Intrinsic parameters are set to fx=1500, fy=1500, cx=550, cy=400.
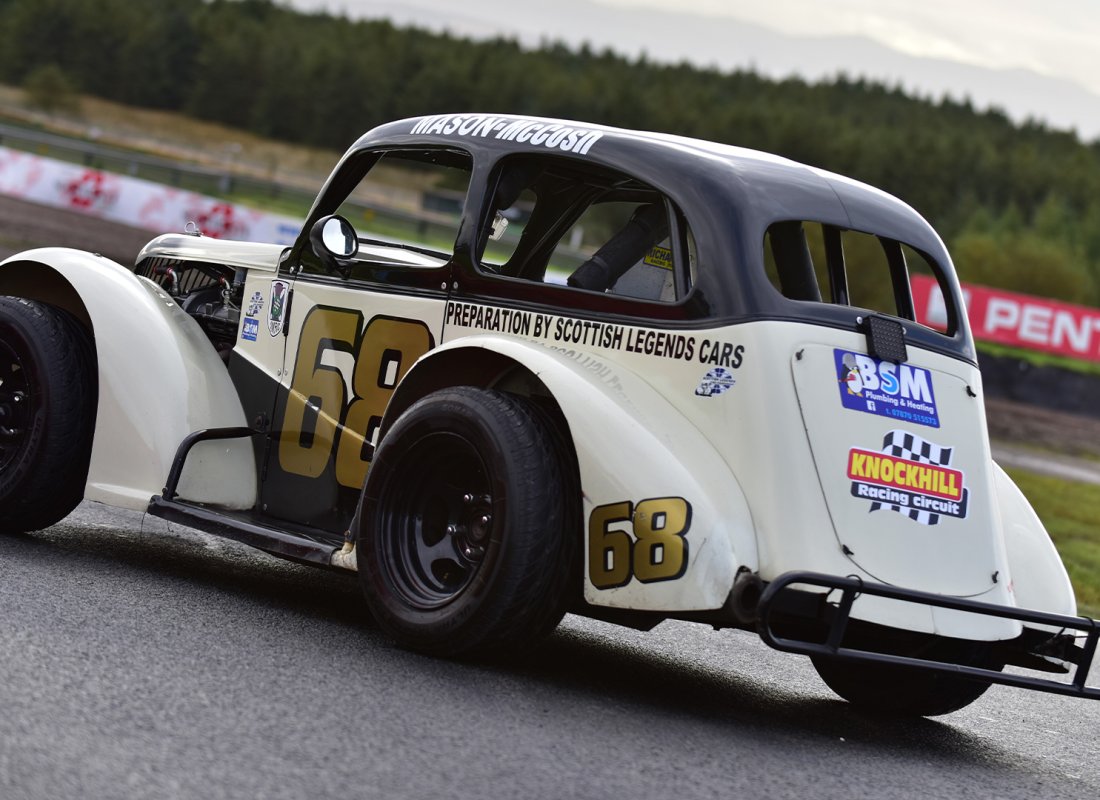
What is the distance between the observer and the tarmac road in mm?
3598

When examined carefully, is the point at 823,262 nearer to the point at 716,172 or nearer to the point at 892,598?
the point at 716,172

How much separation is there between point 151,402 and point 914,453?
304 cm

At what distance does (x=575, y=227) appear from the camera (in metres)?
6.36

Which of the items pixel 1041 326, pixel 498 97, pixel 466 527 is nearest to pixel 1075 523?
pixel 466 527

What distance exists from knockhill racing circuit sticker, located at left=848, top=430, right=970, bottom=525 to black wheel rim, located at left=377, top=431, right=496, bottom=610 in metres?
1.25

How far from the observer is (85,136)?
205ft

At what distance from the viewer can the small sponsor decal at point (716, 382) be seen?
4781mm

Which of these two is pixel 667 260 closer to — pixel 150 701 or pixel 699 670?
pixel 699 670

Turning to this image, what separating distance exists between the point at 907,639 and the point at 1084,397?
2507 centimetres

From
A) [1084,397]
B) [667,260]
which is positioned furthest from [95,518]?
[1084,397]

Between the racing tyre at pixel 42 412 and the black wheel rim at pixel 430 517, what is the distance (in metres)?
1.77

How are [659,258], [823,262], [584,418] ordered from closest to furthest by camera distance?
[584,418] < [659,258] < [823,262]

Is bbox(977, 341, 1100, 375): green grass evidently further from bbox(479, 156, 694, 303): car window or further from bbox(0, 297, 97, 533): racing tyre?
bbox(0, 297, 97, 533): racing tyre

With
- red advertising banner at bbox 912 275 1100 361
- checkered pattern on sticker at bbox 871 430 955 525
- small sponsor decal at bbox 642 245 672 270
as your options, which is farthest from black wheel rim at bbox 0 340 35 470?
red advertising banner at bbox 912 275 1100 361
